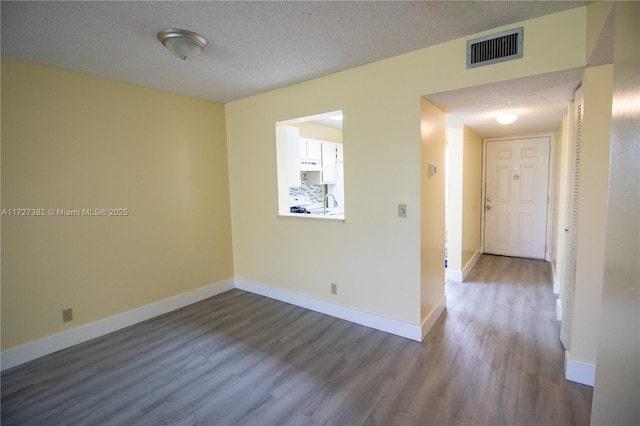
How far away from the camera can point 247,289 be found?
166 inches

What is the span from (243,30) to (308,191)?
12.9 ft

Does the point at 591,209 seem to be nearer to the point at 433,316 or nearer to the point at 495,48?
the point at 495,48

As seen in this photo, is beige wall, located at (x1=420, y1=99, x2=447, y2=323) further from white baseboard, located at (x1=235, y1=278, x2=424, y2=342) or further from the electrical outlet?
the electrical outlet

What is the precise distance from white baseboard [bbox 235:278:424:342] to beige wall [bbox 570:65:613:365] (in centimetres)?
117

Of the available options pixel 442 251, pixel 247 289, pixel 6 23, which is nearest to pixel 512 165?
pixel 442 251

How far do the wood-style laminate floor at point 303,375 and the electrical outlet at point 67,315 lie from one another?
28cm

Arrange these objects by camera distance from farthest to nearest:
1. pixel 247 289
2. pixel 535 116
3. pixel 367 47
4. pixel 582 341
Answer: pixel 247 289, pixel 535 116, pixel 367 47, pixel 582 341

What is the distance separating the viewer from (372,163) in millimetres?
2928

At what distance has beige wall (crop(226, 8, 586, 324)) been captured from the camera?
7.34ft

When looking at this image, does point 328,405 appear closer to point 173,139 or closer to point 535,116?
point 173,139

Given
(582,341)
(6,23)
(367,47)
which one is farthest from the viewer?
(367,47)

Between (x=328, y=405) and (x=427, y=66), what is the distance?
2.64 metres

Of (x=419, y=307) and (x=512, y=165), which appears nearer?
(x=419, y=307)

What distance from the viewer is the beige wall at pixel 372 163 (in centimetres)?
224
